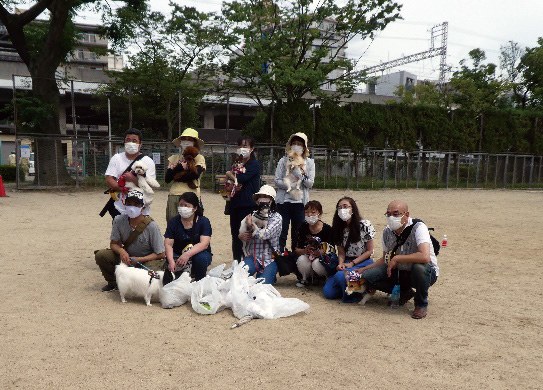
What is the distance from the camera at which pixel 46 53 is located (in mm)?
18016

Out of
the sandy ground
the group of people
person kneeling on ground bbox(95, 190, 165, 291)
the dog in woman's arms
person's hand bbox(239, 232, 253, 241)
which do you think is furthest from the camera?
the dog in woman's arms

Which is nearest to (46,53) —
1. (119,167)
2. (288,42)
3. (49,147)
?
(49,147)

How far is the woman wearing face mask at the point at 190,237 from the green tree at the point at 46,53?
47.0 feet

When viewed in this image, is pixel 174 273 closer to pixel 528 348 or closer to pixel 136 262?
pixel 136 262

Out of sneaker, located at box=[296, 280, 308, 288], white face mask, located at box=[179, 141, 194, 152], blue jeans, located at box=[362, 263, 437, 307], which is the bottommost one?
sneaker, located at box=[296, 280, 308, 288]

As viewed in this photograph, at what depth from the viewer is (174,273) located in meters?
4.80

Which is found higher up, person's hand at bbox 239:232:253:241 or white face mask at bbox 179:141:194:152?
white face mask at bbox 179:141:194:152

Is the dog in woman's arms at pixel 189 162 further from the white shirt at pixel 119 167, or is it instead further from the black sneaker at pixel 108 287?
the black sneaker at pixel 108 287

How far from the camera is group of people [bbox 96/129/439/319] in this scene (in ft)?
14.7

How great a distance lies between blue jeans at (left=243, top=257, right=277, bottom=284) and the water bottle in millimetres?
1315

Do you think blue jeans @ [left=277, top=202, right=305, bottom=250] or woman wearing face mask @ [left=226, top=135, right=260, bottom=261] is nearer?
woman wearing face mask @ [left=226, top=135, right=260, bottom=261]

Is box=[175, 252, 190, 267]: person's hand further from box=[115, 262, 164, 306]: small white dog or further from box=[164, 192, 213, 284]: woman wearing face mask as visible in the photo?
box=[115, 262, 164, 306]: small white dog

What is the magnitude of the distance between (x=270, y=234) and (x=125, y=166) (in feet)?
6.33

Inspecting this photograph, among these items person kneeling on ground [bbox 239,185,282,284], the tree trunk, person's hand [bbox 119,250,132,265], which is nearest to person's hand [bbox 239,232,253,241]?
person kneeling on ground [bbox 239,185,282,284]
